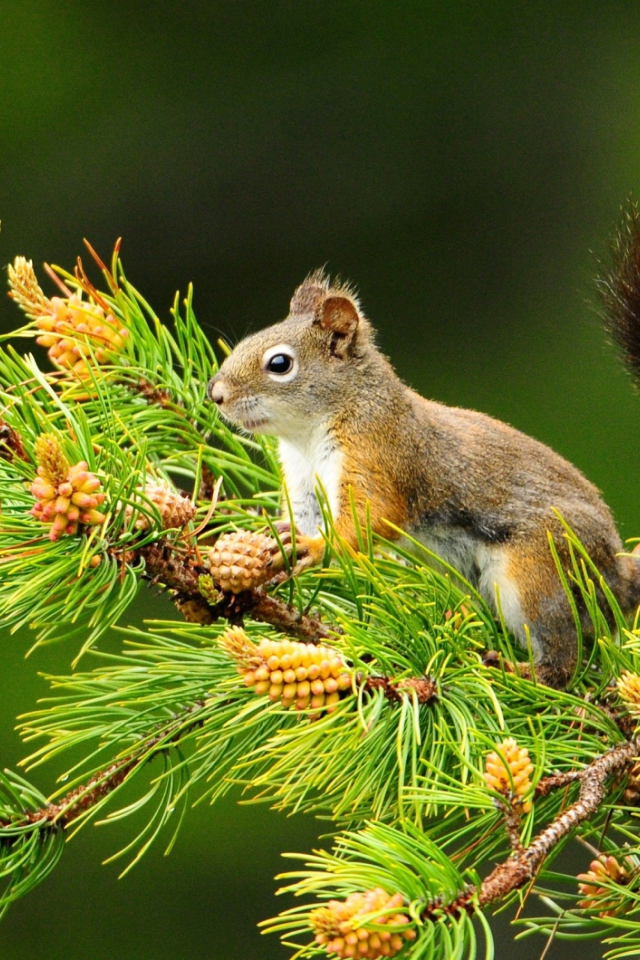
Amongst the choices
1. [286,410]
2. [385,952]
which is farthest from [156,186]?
[385,952]

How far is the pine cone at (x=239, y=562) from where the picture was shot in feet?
2.39

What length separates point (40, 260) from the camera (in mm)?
2758

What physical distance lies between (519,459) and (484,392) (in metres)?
1.62

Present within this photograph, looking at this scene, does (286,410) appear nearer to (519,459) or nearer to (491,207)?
(519,459)

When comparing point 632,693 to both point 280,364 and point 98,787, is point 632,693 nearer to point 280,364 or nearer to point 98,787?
point 98,787

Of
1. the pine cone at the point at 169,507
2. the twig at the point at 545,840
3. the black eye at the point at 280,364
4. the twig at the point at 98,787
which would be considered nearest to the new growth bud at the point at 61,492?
the pine cone at the point at 169,507

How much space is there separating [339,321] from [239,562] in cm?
59

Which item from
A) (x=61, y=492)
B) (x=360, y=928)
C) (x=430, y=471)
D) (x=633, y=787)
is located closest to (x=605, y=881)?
(x=633, y=787)

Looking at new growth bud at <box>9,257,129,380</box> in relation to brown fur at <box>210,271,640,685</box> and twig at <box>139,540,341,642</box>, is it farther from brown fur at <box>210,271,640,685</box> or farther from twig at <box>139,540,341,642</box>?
twig at <box>139,540,341,642</box>

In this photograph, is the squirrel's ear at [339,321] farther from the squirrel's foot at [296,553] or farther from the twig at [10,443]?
the twig at [10,443]

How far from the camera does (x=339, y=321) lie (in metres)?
1.27

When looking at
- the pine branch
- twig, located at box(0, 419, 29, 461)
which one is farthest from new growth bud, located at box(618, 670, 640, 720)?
twig, located at box(0, 419, 29, 461)

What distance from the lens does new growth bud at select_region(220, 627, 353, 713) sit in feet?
2.06

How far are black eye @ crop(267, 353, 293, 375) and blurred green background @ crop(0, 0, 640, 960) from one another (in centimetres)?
149
